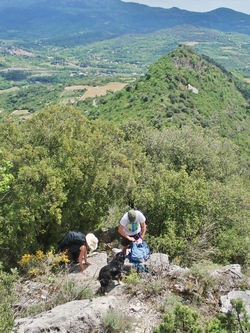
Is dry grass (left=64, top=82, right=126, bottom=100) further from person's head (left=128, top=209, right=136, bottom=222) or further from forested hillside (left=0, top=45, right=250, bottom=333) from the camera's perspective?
person's head (left=128, top=209, right=136, bottom=222)

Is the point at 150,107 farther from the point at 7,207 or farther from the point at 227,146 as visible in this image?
the point at 7,207

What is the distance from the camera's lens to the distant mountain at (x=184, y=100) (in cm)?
6575

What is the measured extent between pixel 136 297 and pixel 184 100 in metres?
69.1

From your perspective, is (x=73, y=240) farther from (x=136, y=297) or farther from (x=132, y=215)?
(x=136, y=297)

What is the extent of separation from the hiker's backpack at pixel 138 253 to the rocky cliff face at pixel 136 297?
19cm

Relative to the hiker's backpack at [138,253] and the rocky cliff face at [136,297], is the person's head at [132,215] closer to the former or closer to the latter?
the hiker's backpack at [138,253]

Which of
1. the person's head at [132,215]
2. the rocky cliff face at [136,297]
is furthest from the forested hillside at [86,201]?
the person's head at [132,215]

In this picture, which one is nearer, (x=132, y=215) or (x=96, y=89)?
(x=132, y=215)

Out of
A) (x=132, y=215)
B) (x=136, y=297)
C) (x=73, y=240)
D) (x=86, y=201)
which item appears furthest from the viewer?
(x=86, y=201)

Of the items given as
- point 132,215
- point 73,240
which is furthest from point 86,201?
point 132,215

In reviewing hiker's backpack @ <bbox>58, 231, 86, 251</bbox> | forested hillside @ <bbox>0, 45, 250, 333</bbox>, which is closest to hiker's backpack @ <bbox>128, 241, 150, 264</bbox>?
forested hillside @ <bbox>0, 45, 250, 333</bbox>

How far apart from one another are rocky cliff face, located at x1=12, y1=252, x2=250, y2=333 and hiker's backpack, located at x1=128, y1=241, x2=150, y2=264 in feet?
0.63

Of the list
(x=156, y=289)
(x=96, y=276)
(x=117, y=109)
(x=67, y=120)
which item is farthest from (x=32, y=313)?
(x=117, y=109)

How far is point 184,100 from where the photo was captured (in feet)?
245
